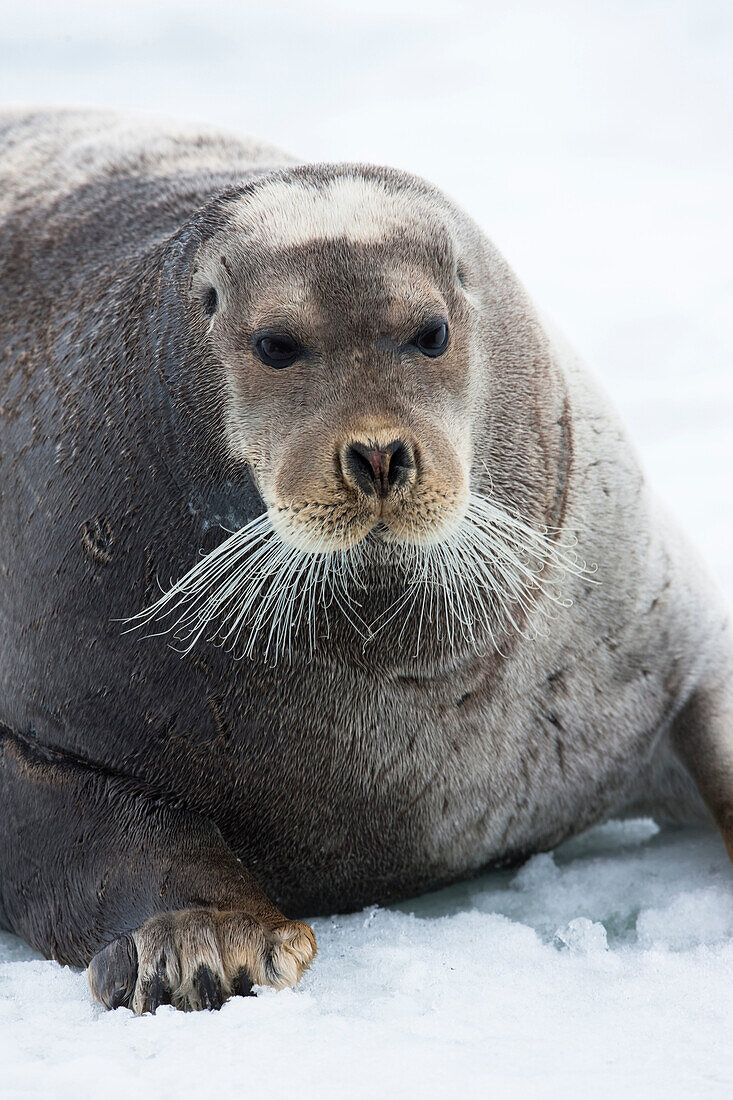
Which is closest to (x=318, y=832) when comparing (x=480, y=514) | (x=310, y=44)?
(x=480, y=514)

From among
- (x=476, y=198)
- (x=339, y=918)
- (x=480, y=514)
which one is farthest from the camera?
(x=476, y=198)

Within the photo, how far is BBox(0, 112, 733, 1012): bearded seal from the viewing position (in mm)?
2652

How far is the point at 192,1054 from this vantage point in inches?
87.7

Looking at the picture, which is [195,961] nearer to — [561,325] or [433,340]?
[433,340]

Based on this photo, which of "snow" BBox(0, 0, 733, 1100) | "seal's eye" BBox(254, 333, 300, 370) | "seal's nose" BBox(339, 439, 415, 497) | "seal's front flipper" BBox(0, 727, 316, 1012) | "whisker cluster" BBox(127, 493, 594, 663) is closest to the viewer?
"snow" BBox(0, 0, 733, 1100)

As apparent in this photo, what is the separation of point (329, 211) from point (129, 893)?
4.80 feet

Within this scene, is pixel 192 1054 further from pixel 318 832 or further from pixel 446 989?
pixel 318 832

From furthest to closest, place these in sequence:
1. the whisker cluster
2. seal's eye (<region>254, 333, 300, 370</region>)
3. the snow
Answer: the whisker cluster
seal's eye (<region>254, 333, 300, 370</region>)
the snow

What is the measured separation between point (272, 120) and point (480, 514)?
9525 millimetres

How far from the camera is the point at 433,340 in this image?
2746 millimetres

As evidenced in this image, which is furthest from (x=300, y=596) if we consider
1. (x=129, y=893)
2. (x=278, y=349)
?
(x=129, y=893)

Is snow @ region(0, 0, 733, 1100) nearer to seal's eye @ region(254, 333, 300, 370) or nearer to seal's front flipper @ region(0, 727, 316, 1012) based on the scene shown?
seal's front flipper @ region(0, 727, 316, 1012)

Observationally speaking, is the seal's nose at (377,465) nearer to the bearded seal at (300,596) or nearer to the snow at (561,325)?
the bearded seal at (300,596)

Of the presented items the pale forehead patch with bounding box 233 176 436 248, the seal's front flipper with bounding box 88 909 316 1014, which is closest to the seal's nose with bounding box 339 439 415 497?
the pale forehead patch with bounding box 233 176 436 248
